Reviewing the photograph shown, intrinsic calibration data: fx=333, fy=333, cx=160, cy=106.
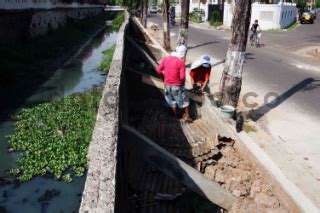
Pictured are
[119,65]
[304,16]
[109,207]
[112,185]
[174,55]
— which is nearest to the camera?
[109,207]

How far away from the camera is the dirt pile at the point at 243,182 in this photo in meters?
5.26

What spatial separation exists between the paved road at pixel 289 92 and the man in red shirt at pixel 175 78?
7.14ft

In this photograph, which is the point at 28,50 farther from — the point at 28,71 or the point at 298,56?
the point at 298,56

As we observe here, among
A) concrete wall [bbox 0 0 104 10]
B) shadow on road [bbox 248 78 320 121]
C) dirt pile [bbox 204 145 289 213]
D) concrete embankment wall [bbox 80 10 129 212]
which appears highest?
concrete wall [bbox 0 0 104 10]

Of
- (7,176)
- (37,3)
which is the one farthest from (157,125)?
(37,3)

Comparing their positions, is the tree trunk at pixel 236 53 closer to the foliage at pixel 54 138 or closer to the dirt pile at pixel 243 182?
the dirt pile at pixel 243 182

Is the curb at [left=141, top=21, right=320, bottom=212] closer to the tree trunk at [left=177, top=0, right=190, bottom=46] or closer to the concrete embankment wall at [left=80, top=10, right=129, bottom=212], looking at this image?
the concrete embankment wall at [left=80, top=10, right=129, bottom=212]

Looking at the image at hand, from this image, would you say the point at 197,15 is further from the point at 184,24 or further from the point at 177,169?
the point at 177,169

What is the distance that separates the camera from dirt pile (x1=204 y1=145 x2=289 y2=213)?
5.26 metres

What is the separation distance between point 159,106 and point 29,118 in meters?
3.84

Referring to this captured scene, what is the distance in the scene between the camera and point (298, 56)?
19.0 meters

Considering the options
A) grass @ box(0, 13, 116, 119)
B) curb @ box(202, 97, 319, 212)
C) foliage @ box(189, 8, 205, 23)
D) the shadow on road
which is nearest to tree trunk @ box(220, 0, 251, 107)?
curb @ box(202, 97, 319, 212)

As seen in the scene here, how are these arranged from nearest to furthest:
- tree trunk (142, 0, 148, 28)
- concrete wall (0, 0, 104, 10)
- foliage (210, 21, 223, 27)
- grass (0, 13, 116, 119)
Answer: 1. grass (0, 13, 116, 119)
2. concrete wall (0, 0, 104, 10)
3. tree trunk (142, 0, 148, 28)
4. foliage (210, 21, 223, 27)

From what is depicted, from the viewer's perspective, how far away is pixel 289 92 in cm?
1127
